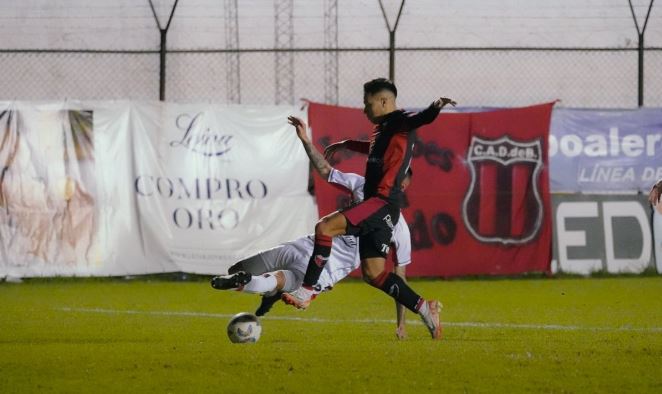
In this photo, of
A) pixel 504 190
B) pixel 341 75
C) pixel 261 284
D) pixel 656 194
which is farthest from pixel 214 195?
pixel 656 194

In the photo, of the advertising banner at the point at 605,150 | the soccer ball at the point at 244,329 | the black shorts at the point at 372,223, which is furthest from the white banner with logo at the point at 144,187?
the black shorts at the point at 372,223

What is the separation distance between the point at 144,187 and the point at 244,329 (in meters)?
9.87

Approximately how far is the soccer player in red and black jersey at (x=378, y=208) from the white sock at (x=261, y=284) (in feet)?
1.19

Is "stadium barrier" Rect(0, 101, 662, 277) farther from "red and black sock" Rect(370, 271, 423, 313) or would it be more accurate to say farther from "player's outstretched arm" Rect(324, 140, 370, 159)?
"red and black sock" Rect(370, 271, 423, 313)

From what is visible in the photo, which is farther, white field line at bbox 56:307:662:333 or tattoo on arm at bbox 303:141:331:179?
white field line at bbox 56:307:662:333

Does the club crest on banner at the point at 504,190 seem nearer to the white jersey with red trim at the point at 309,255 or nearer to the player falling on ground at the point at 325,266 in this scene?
the player falling on ground at the point at 325,266

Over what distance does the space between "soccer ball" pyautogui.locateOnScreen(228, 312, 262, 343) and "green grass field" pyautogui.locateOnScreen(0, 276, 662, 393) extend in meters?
0.13

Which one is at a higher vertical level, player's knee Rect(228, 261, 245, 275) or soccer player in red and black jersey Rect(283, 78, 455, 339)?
soccer player in red and black jersey Rect(283, 78, 455, 339)

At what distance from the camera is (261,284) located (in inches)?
434

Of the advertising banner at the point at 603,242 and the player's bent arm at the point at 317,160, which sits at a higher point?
the player's bent arm at the point at 317,160

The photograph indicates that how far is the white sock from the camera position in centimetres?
1086

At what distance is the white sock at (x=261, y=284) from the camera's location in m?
10.9

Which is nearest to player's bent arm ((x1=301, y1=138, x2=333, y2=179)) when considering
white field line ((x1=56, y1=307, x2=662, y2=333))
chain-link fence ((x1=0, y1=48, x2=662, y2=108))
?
white field line ((x1=56, y1=307, x2=662, y2=333))

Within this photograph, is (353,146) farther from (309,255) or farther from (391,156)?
(309,255)
